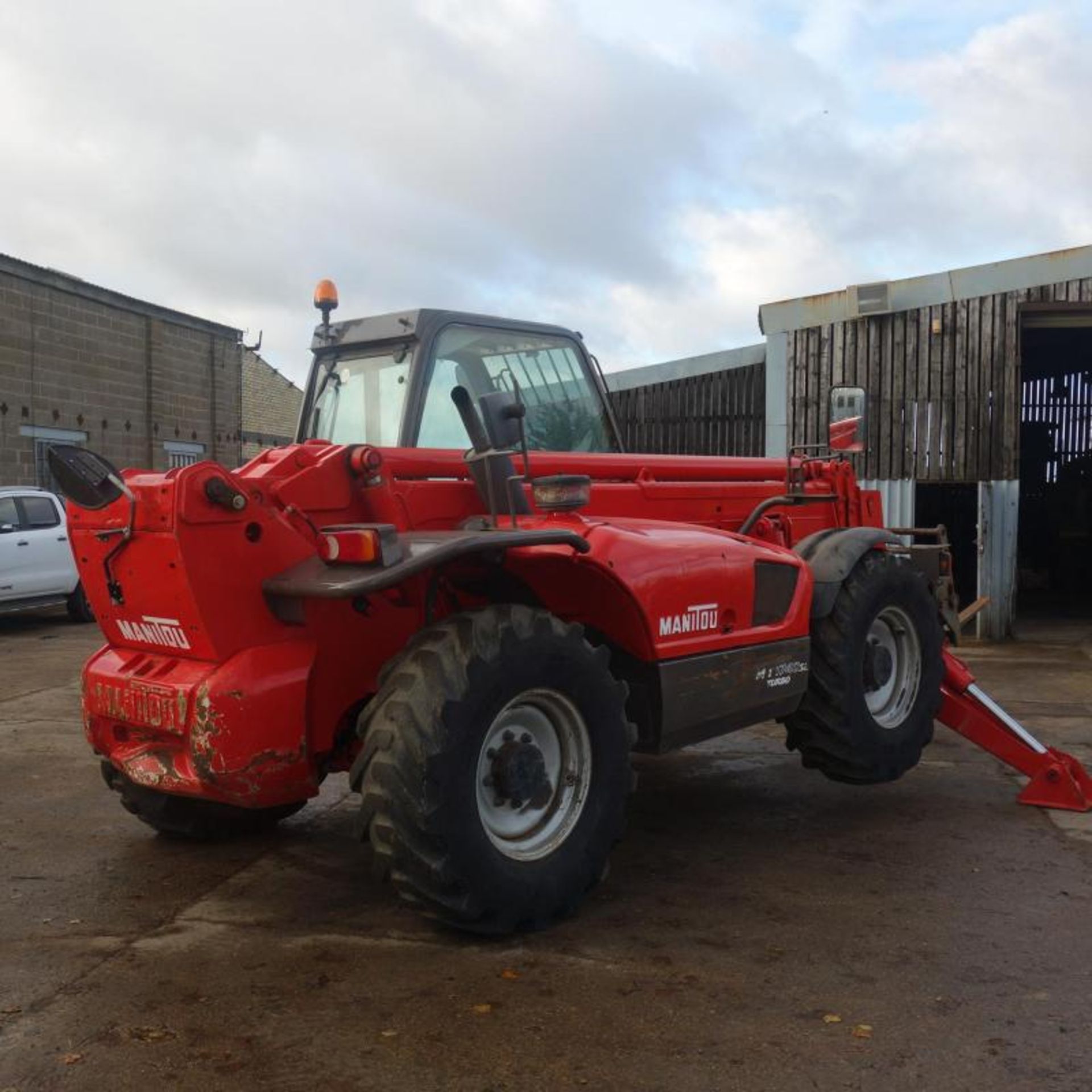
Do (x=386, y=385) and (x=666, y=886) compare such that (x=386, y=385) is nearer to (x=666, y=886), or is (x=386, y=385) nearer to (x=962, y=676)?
(x=666, y=886)

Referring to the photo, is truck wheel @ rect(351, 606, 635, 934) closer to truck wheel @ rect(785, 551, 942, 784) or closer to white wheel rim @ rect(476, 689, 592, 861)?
white wheel rim @ rect(476, 689, 592, 861)

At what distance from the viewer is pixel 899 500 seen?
544 inches

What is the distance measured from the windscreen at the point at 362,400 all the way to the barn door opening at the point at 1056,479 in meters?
14.2

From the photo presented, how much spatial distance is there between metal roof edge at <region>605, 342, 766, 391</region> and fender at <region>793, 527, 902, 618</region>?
874cm

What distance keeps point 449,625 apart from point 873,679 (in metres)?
2.72

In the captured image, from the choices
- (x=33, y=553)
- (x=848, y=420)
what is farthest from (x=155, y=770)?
(x=33, y=553)

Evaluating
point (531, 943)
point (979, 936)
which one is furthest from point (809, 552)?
point (531, 943)

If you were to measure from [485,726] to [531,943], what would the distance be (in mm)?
769

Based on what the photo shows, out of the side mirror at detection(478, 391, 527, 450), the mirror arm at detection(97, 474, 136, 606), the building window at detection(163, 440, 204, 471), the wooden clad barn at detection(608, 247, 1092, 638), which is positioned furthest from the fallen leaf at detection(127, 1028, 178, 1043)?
the building window at detection(163, 440, 204, 471)

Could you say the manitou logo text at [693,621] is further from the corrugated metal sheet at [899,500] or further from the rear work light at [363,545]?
the corrugated metal sheet at [899,500]

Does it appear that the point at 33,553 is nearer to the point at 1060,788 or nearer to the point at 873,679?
the point at 873,679

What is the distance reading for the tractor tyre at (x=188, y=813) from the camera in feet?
16.4

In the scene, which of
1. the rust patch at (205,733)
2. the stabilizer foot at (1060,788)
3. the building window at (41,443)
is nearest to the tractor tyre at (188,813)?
the rust patch at (205,733)

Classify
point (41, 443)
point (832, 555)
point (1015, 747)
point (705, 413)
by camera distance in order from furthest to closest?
point (41, 443) < point (705, 413) < point (1015, 747) < point (832, 555)
